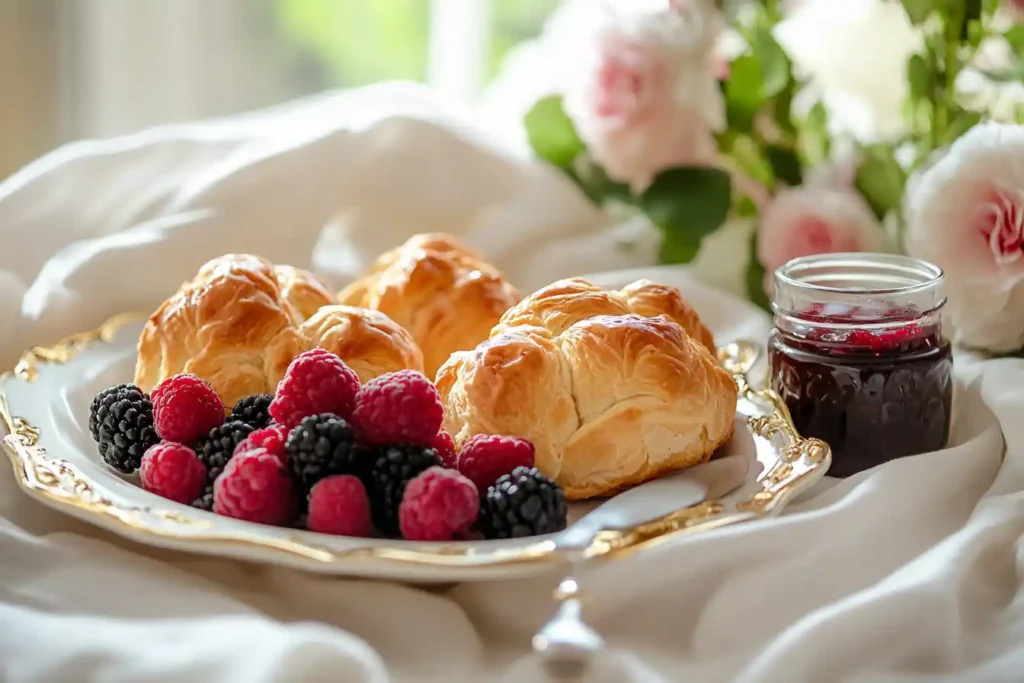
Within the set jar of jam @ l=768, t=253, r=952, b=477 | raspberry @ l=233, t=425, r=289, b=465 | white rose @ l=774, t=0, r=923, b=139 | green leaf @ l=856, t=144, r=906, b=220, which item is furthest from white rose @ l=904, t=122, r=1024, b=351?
raspberry @ l=233, t=425, r=289, b=465

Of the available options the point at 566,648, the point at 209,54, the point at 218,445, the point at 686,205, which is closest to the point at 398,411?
the point at 218,445

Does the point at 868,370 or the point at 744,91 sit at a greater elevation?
the point at 744,91

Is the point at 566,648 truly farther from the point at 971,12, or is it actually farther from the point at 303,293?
the point at 971,12

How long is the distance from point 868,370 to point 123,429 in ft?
2.82

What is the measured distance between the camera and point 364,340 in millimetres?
1419

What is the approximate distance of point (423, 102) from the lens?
7.34ft

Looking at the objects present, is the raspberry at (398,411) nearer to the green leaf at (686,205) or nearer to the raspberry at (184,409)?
the raspberry at (184,409)

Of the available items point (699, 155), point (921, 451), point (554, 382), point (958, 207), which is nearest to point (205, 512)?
point (554, 382)

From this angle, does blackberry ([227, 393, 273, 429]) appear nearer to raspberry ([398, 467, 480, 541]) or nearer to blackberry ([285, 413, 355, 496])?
blackberry ([285, 413, 355, 496])

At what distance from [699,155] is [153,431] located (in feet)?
3.65

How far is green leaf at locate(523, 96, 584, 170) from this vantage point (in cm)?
220

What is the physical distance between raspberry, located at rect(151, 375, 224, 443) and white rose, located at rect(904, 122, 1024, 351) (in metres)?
0.97

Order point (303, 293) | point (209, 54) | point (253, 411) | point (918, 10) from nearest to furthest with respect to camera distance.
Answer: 1. point (253, 411)
2. point (303, 293)
3. point (918, 10)
4. point (209, 54)

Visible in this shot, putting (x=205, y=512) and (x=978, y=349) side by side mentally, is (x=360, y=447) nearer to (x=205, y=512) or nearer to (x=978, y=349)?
(x=205, y=512)
